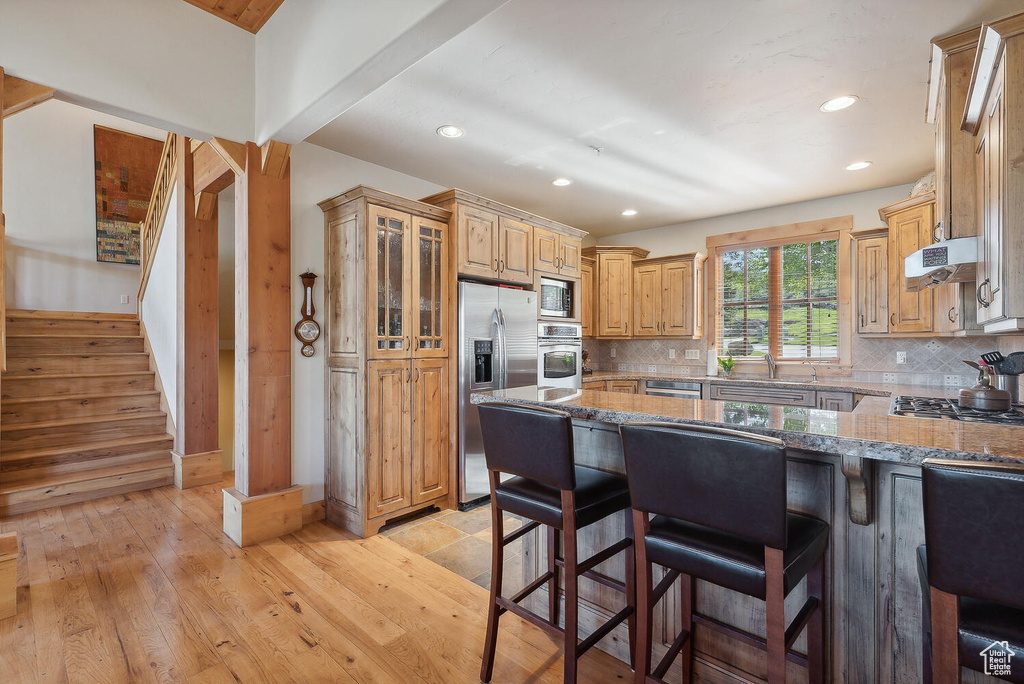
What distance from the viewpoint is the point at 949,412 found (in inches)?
95.3

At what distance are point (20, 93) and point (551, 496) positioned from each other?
2959 millimetres

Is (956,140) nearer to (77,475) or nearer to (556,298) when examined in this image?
(556,298)

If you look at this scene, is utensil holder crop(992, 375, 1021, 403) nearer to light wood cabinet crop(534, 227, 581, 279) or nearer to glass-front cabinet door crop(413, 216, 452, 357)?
light wood cabinet crop(534, 227, 581, 279)

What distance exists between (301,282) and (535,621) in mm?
2625

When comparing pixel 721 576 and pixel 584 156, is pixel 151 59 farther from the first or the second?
pixel 721 576

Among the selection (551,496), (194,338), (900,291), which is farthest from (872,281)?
(194,338)

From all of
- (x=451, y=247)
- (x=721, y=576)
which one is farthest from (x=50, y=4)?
(x=721, y=576)

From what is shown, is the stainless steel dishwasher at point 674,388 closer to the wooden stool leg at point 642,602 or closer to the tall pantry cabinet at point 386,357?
the tall pantry cabinet at point 386,357

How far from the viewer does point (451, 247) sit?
357 centimetres

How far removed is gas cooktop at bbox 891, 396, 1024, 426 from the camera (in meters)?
2.19

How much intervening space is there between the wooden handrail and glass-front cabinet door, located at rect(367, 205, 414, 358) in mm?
2453

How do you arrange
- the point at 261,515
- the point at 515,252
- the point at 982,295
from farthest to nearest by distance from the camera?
1. the point at 515,252
2. the point at 261,515
3. the point at 982,295

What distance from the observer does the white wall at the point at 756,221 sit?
4316 mm

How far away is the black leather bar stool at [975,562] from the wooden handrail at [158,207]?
210 inches
